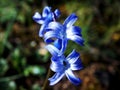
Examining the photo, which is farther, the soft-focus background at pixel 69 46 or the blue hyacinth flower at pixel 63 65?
the soft-focus background at pixel 69 46

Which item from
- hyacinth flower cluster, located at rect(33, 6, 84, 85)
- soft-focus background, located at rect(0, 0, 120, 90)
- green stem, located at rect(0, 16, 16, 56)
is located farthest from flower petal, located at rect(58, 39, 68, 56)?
green stem, located at rect(0, 16, 16, 56)

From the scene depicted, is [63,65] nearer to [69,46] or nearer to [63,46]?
[63,46]

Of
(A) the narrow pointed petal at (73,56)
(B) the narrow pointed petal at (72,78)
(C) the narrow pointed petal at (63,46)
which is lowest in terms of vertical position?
(B) the narrow pointed petal at (72,78)

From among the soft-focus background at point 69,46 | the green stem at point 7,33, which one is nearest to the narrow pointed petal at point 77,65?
the soft-focus background at point 69,46

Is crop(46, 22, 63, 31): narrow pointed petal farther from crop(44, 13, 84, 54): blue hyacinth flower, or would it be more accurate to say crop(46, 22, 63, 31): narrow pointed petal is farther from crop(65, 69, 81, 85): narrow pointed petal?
crop(65, 69, 81, 85): narrow pointed petal

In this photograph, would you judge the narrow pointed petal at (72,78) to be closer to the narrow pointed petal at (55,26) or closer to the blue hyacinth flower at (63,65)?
the blue hyacinth flower at (63,65)

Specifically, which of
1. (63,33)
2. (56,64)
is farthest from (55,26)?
(56,64)
